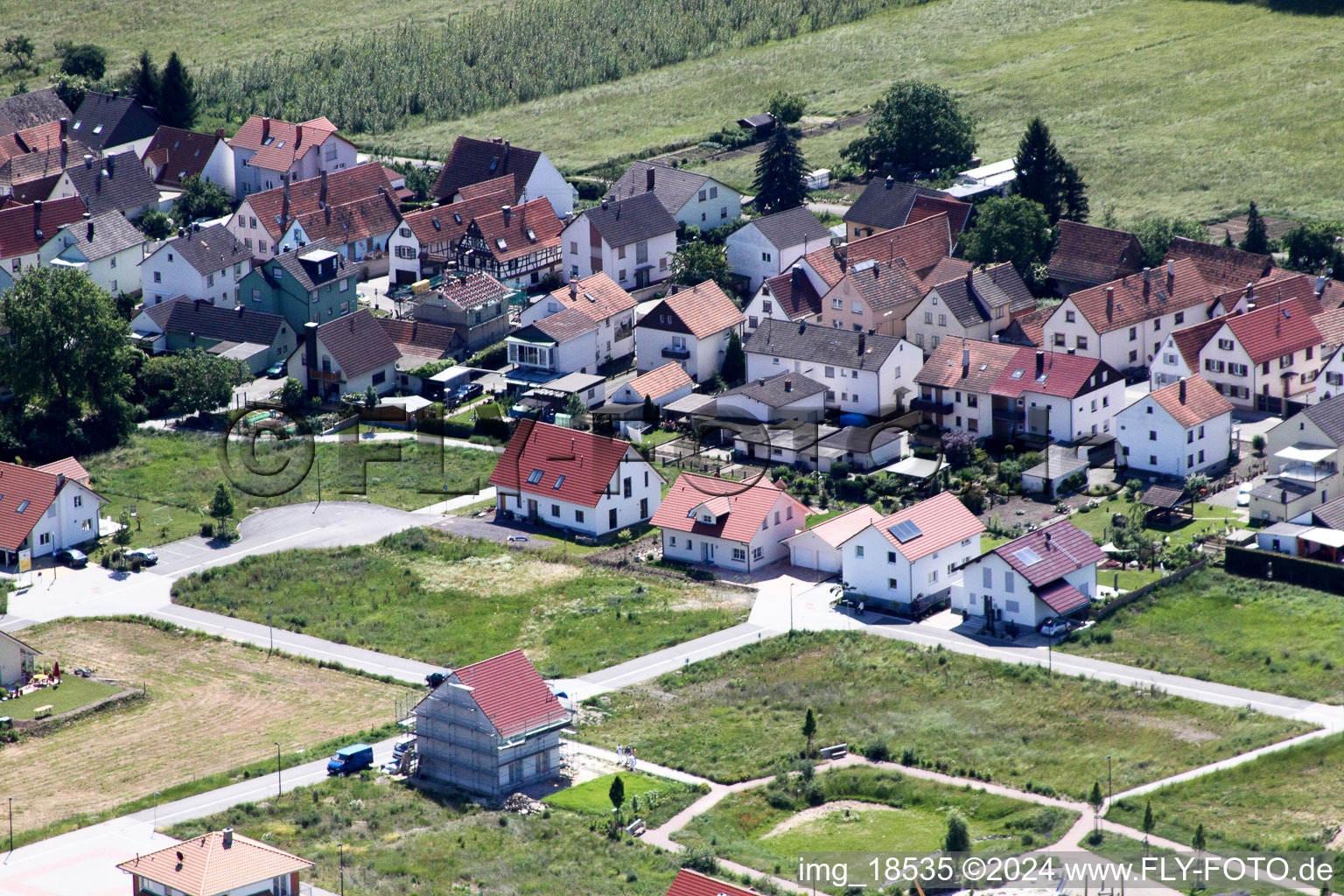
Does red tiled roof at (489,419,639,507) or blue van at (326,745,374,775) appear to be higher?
red tiled roof at (489,419,639,507)

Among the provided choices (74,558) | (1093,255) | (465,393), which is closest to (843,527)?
(465,393)

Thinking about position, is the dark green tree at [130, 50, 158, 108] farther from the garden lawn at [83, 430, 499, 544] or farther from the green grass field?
the garden lawn at [83, 430, 499, 544]

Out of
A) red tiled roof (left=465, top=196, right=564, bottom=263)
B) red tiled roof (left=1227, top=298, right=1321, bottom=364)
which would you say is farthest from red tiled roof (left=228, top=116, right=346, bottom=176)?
red tiled roof (left=1227, top=298, right=1321, bottom=364)

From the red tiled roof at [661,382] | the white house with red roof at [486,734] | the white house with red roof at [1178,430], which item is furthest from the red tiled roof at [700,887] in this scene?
the red tiled roof at [661,382]

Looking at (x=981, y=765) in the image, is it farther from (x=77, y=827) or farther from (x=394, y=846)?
(x=77, y=827)

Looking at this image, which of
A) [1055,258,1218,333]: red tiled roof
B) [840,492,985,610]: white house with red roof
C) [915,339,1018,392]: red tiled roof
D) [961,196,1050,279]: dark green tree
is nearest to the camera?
[840,492,985,610]: white house with red roof

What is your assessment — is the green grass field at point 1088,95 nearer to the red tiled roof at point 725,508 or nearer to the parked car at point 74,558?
the red tiled roof at point 725,508

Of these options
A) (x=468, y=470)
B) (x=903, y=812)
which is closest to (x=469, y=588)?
(x=468, y=470)
